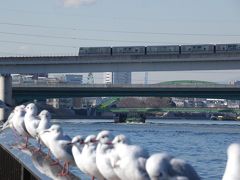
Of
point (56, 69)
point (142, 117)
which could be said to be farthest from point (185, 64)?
point (142, 117)

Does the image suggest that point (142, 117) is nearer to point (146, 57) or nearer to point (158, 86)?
point (158, 86)

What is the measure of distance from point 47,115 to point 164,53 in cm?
5942

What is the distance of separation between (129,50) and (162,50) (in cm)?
340

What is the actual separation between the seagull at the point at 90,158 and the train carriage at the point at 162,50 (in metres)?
63.7

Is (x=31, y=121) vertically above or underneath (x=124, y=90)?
underneath

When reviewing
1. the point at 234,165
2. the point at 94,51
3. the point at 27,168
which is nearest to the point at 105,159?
the point at 27,168

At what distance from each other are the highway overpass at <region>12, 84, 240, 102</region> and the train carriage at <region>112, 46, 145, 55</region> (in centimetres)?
603

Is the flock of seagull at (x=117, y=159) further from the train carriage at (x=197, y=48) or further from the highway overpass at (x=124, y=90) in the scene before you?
the highway overpass at (x=124, y=90)

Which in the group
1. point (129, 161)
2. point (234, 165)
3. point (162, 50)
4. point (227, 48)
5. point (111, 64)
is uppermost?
point (227, 48)

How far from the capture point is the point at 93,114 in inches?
5089

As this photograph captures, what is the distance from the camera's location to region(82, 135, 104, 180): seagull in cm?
1070

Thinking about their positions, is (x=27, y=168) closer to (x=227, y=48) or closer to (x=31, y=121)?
(x=31, y=121)

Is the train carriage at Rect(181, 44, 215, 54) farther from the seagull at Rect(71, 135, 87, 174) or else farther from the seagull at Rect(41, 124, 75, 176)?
the seagull at Rect(71, 135, 87, 174)

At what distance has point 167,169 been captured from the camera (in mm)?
8391
